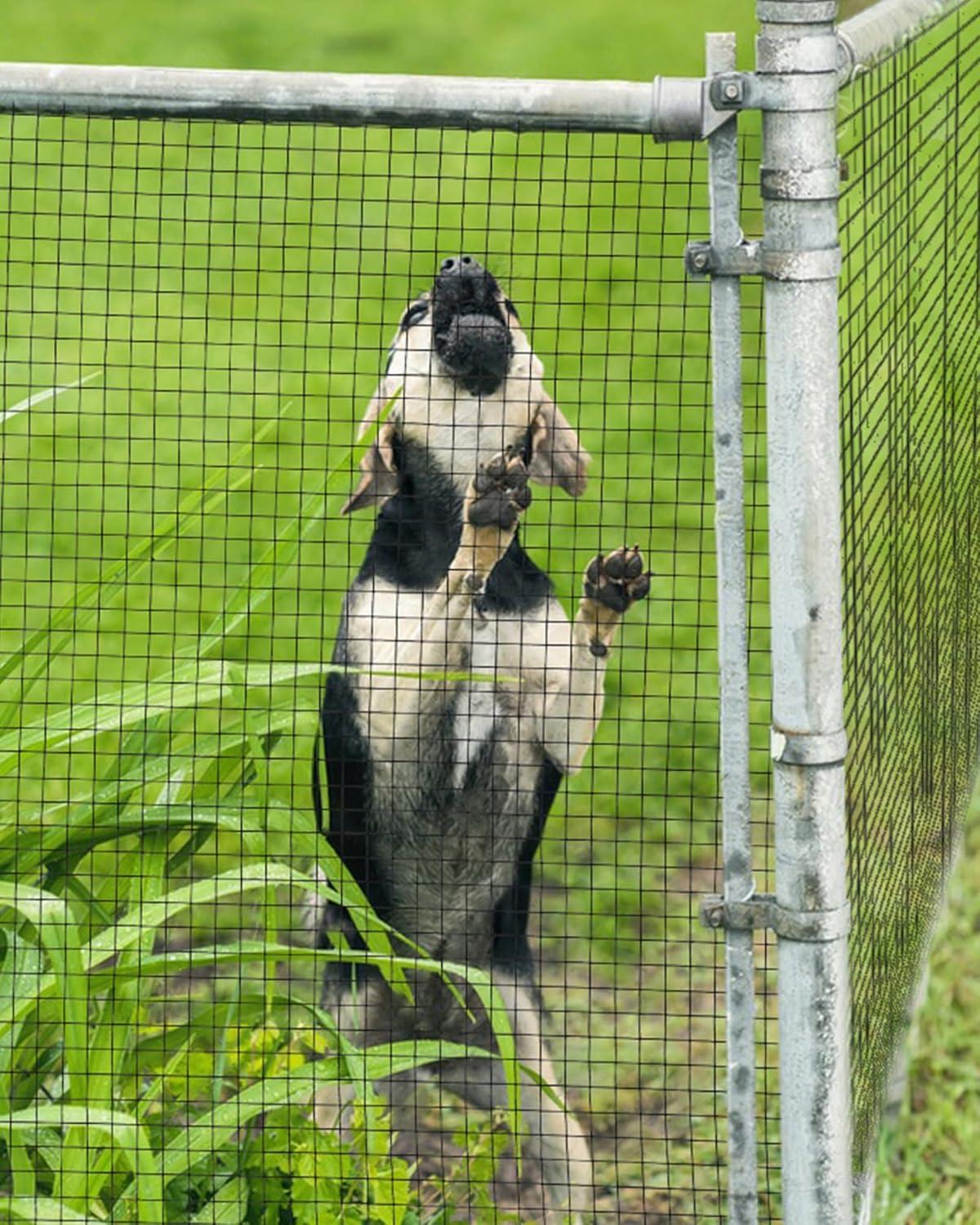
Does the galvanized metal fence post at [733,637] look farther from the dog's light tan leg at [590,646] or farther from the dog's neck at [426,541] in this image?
the dog's neck at [426,541]

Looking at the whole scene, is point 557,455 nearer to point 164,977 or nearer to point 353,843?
point 353,843

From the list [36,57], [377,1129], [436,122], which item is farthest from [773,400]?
[36,57]

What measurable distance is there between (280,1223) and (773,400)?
1.90 meters

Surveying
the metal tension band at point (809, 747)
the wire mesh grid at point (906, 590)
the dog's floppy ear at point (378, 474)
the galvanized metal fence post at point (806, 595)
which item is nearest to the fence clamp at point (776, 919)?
the galvanized metal fence post at point (806, 595)

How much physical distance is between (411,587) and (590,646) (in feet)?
1.53

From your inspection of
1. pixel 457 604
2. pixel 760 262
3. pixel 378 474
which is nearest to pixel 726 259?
pixel 760 262

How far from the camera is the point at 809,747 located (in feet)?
7.85

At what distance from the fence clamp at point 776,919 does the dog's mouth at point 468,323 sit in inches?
51.8

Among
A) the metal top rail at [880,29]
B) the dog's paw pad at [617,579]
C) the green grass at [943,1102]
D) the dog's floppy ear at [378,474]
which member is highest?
the metal top rail at [880,29]

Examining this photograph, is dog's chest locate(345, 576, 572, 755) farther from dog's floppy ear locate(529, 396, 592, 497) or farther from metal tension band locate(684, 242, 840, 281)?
metal tension band locate(684, 242, 840, 281)

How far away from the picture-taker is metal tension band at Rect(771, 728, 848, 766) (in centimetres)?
239

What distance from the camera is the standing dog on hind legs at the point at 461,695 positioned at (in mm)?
3488

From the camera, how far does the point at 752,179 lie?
913cm

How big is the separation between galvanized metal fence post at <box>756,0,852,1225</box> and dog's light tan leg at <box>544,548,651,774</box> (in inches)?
28.8
